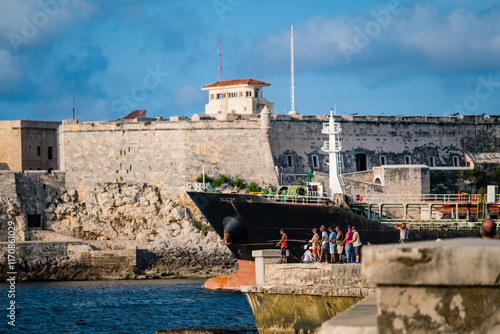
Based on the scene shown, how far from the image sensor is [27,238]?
44.8 meters

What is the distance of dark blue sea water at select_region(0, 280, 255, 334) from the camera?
26.0 meters

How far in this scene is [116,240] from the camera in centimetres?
4500

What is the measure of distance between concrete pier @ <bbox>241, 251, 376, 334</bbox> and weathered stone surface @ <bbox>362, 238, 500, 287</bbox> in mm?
10949

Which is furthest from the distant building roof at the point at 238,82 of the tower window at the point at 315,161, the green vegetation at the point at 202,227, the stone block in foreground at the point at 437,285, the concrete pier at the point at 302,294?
the stone block in foreground at the point at 437,285

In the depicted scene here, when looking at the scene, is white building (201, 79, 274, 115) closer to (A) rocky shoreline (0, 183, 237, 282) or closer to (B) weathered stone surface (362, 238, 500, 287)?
(A) rocky shoreline (0, 183, 237, 282)

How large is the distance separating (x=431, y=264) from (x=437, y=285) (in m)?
0.16

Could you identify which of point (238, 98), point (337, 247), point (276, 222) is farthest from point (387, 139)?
point (337, 247)

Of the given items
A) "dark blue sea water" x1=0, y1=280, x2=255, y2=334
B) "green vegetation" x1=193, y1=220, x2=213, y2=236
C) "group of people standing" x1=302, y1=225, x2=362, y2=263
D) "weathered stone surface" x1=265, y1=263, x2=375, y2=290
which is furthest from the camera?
"green vegetation" x1=193, y1=220, x2=213, y2=236

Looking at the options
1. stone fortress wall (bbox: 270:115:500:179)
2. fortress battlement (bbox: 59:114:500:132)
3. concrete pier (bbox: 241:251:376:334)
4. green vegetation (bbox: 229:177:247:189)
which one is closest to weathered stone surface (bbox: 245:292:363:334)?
concrete pier (bbox: 241:251:376:334)

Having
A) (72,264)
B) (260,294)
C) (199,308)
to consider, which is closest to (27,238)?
(72,264)

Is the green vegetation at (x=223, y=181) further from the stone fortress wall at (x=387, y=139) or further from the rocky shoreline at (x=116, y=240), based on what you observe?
the stone fortress wall at (x=387, y=139)

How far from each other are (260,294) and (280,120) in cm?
3074

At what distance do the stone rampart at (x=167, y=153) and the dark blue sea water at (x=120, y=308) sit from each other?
8.40 m

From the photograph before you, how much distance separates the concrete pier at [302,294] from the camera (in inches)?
655
